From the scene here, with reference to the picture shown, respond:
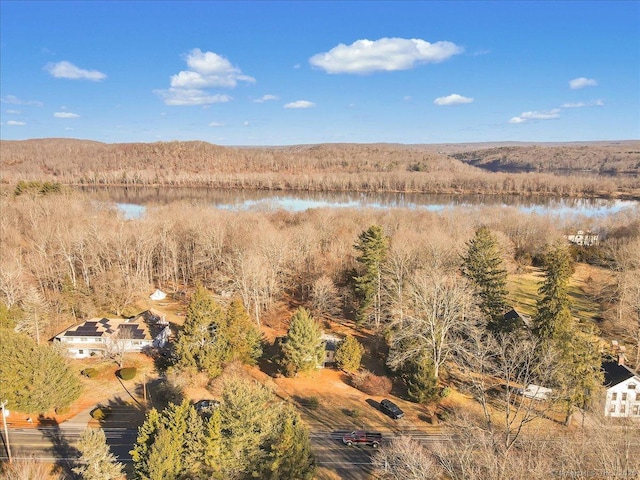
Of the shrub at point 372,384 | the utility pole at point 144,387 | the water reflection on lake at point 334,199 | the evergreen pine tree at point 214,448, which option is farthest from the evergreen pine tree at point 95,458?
the water reflection on lake at point 334,199

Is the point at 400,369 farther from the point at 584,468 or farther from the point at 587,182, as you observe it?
the point at 587,182

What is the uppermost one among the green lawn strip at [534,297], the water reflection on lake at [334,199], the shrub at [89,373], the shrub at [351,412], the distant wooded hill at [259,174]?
the distant wooded hill at [259,174]

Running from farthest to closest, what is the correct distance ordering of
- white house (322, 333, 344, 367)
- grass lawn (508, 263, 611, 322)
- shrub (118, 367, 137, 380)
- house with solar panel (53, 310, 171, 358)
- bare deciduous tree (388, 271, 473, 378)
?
grass lawn (508, 263, 611, 322)
white house (322, 333, 344, 367)
house with solar panel (53, 310, 171, 358)
bare deciduous tree (388, 271, 473, 378)
shrub (118, 367, 137, 380)

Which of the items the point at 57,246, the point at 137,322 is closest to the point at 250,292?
the point at 137,322

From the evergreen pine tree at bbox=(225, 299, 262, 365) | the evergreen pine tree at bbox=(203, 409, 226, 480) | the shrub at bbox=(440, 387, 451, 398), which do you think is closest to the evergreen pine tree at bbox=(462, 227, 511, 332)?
the shrub at bbox=(440, 387, 451, 398)

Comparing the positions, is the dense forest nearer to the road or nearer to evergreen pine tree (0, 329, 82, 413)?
evergreen pine tree (0, 329, 82, 413)

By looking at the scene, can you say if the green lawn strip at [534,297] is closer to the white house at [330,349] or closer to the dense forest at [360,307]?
the dense forest at [360,307]

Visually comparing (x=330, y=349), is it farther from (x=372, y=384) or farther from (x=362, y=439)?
(x=362, y=439)
